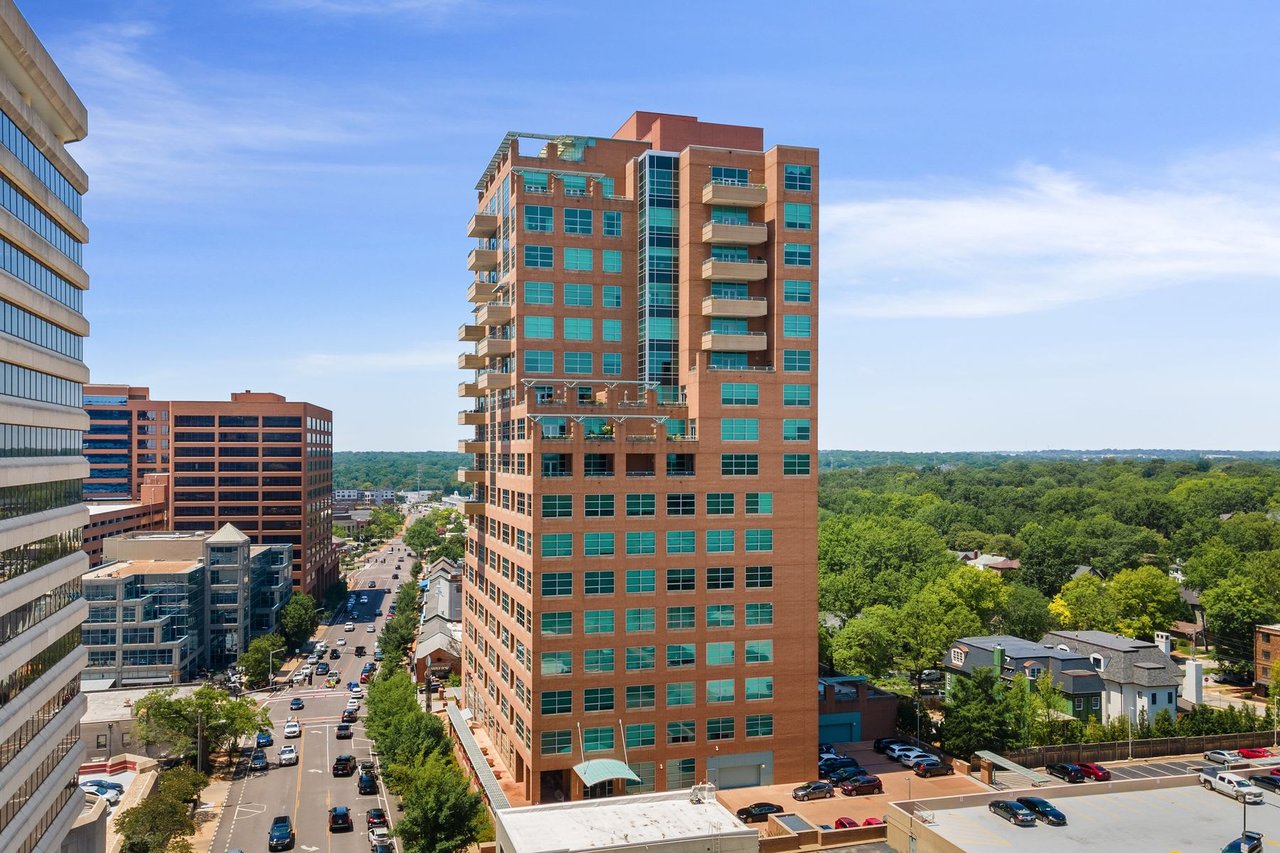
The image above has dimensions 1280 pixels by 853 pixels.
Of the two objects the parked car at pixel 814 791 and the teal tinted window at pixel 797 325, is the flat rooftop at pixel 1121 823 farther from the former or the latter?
the teal tinted window at pixel 797 325

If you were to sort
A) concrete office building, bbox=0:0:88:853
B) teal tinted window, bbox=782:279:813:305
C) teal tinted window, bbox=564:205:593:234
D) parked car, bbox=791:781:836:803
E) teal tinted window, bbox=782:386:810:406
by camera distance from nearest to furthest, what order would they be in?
concrete office building, bbox=0:0:88:853 → parked car, bbox=791:781:836:803 → teal tinted window, bbox=782:386:810:406 → teal tinted window, bbox=782:279:813:305 → teal tinted window, bbox=564:205:593:234

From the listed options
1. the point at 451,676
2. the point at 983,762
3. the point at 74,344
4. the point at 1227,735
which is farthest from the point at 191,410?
the point at 1227,735

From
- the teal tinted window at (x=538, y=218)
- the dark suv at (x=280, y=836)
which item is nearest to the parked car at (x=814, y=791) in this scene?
the dark suv at (x=280, y=836)

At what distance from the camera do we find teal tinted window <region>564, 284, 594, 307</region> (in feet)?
286

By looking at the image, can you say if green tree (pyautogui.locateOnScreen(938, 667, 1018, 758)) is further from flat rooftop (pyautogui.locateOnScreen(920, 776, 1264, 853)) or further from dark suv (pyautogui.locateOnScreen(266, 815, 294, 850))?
dark suv (pyautogui.locateOnScreen(266, 815, 294, 850))

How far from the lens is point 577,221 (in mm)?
87000

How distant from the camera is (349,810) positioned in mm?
86688

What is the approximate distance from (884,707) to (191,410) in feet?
484

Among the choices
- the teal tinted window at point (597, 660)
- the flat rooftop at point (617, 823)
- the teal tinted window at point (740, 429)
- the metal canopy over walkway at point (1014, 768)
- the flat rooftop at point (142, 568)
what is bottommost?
the metal canopy over walkway at point (1014, 768)

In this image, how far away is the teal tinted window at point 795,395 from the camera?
8175cm

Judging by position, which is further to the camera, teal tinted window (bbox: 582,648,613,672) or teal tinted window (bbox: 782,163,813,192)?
teal tinted window (bbox: 782,163,813,192)

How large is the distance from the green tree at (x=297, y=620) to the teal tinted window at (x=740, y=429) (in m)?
108

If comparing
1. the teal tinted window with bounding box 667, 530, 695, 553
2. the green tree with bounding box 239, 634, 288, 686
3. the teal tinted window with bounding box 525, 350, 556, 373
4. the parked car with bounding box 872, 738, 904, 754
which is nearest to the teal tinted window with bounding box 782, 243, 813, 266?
the teal tinted window with bounding box 525, 350, 556, 373

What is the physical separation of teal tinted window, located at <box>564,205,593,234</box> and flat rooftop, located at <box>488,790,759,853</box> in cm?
4868
